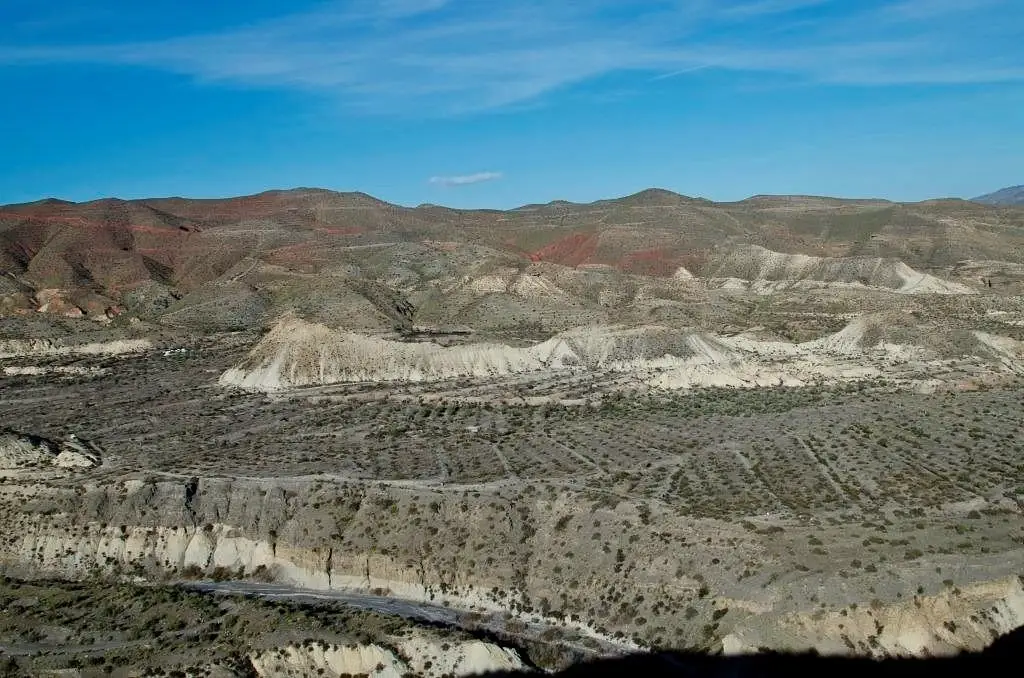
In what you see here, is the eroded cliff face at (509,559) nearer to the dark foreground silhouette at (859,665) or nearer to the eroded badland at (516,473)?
the eroded badland at (516,473)

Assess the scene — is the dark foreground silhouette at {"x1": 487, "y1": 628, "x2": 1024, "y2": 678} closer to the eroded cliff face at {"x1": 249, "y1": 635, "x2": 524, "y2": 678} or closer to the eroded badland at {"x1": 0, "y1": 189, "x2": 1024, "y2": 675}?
the eroded badland at {"x1": 0, "y1": 189, "x2": 1024, "y2": 675}

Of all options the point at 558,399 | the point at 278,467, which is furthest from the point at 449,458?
the point at 558,399

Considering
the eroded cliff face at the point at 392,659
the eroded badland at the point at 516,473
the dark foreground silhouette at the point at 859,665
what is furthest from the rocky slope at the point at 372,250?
the dark foreground silhouette at the point at 859,665

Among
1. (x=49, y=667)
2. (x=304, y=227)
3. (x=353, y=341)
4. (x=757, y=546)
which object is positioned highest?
(x=304, y=227)

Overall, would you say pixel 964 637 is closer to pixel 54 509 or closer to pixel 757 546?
pixel 757 546

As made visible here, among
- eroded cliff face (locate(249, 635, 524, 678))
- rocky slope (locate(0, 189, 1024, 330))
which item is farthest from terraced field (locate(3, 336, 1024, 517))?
rocky slope (locate(0, 189, 1024, 330))

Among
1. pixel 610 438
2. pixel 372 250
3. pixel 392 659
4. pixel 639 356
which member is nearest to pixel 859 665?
pixel 392 659

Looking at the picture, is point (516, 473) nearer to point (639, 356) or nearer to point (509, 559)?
point (509, 559)
